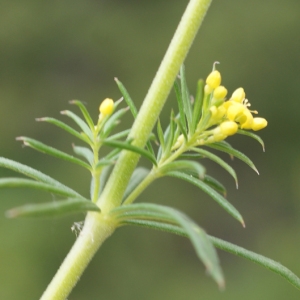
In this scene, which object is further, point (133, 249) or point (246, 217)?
point (246, 217)

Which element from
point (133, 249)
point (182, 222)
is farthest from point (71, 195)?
point (133, 249)

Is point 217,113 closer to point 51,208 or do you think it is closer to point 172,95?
point 51,208

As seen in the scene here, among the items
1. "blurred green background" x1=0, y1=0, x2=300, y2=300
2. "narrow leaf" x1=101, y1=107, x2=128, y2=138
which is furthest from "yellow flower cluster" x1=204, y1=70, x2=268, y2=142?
"blurred green background" x1=0, y1=0, x2=300, y2=300

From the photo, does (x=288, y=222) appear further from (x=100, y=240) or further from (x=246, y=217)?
(x=100, y=240)

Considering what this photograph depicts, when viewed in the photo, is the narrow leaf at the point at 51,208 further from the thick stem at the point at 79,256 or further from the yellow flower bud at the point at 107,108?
the yellow flower bud at the point at 107,108

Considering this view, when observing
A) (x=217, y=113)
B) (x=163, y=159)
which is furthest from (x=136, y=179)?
(x=217, y=113)

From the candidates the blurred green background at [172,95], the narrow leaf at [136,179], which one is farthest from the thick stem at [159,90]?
the blurred green background at [172,95]
